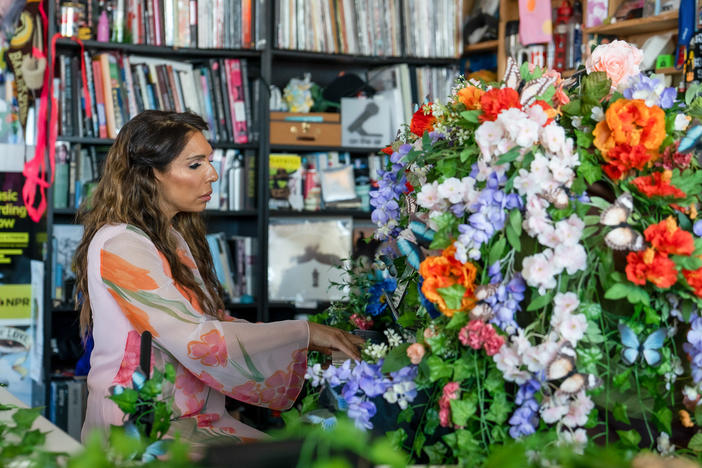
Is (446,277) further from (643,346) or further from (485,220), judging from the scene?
(643,346)

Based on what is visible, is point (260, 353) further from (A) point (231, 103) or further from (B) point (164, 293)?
(A) point (231, 103)

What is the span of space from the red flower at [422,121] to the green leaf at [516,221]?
41 centimetres

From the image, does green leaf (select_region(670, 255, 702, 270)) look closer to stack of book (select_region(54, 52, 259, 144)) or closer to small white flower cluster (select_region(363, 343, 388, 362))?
small white flower cluster (select_region(363, 343, 388, 362))

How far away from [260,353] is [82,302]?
614mm

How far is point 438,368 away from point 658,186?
397 millimetres

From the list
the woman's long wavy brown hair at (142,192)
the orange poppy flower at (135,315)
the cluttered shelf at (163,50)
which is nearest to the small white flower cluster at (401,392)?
the orange poppy flower at (135,315)

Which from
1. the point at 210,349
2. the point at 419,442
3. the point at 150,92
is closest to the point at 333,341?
the point at 210,349

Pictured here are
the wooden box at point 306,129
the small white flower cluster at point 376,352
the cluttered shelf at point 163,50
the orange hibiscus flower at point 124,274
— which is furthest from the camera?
the wooden box at point 306,129

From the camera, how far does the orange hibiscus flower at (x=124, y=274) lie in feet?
5.91

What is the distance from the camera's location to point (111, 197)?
2.03 metres

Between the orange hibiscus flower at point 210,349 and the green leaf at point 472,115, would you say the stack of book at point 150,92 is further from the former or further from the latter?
the green leaf at point 472,115

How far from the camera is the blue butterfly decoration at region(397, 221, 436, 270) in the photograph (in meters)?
1.27

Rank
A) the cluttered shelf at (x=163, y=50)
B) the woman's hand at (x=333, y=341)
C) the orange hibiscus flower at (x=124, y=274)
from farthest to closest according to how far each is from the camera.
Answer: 1. the cluttered shelf at (x=163, y=50)
2. the orange hibiscus flower at (x=124, y=274)
3. the woman's hand at (x=333, y=341)

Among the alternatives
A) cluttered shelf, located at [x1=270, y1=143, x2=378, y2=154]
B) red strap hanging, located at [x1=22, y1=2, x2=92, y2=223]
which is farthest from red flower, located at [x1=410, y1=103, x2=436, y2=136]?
red strap hanging, located at [x1=22, y1=2, x2=92, y2=223]
